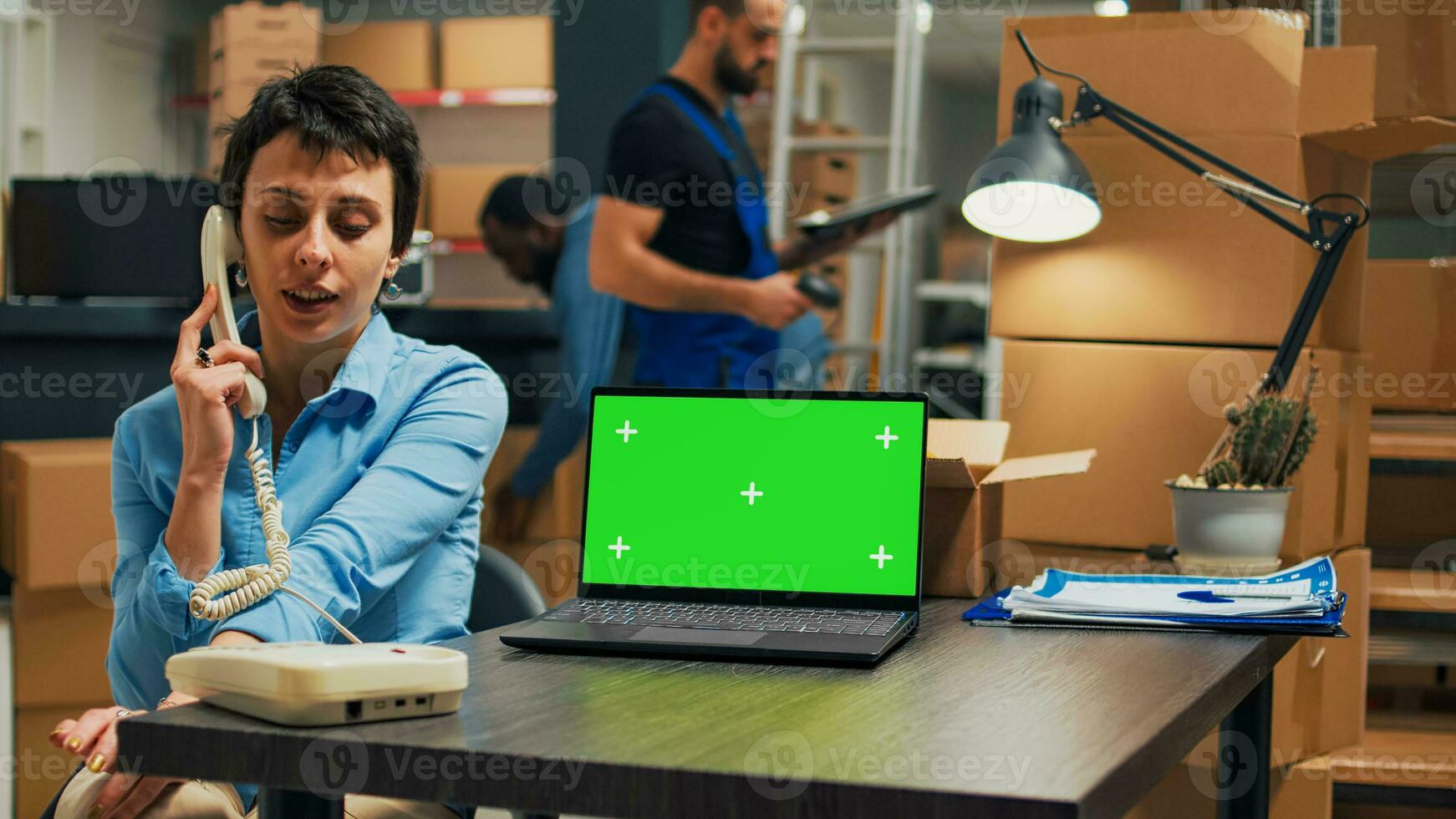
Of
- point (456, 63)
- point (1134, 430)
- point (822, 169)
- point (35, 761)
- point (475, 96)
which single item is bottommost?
point (35, 761)

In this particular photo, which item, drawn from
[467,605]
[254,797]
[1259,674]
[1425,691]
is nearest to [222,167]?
[467,605]

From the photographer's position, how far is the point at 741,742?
2.67 feet

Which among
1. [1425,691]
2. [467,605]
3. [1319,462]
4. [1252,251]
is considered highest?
[1252,251]

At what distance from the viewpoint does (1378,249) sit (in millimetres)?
2533

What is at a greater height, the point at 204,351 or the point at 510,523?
the point at 204,351

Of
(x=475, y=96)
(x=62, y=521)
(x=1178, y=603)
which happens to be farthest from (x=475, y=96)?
(x=1178, y=603)

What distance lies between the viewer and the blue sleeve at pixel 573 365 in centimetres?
368

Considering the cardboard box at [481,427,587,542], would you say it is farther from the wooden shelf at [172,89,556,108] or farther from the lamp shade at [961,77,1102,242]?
the wooden shelf at [172,89,556,108]

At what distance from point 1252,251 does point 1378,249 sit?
0.79 meters

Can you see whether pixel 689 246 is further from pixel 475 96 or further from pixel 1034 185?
pixel 475 96

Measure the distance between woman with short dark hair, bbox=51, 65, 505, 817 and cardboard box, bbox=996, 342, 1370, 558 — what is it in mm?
858

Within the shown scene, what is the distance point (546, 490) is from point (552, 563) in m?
0.22

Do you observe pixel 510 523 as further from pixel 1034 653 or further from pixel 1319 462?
pixel 1034 653

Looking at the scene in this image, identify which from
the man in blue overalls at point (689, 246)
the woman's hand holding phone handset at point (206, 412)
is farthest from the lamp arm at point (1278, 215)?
the man in blue overalls at point (689, 246)
